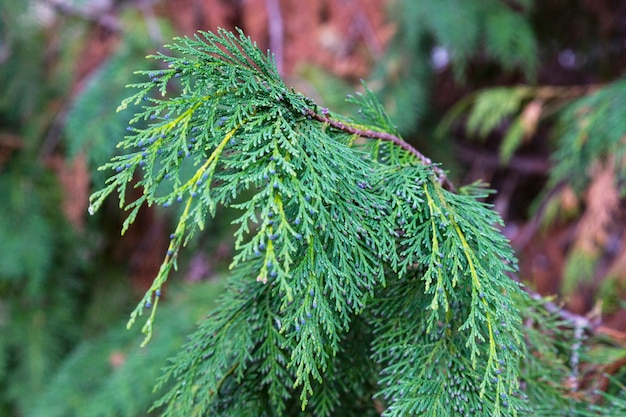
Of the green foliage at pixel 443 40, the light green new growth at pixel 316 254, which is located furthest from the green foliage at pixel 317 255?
the green foliage at pixel 443 40

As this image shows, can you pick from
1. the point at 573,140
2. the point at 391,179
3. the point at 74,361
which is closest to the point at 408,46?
the point at 573,140

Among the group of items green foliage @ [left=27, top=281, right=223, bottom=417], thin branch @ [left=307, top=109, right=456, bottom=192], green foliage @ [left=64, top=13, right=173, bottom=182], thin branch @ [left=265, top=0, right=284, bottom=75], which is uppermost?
thin branch @ [left=265, top=0, right=284, bottom=75]

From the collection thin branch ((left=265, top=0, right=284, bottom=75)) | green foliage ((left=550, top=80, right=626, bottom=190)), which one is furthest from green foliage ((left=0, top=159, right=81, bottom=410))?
green foliage ((left=550, top=80, right=626, bottom=190))

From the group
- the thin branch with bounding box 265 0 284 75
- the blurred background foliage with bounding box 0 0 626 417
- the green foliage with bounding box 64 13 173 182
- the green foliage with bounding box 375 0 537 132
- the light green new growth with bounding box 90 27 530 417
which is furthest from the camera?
the thin branch with bounding box 265 0 284 75

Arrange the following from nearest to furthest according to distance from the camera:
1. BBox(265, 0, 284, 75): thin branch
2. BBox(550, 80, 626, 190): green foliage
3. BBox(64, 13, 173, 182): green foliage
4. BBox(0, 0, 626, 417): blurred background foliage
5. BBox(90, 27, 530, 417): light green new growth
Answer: BBox(90, 27, 530, 417): light green new growth, BBox(550, 80, 626, 190): green foliage, BBox(64, 13, 173, 182): green foliage, BBox(0, 0, 626, 417): blurred background foliage, BBox(265, 0, 284, 75): thin branch

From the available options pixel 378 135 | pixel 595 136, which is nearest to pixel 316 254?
pixel 378 135

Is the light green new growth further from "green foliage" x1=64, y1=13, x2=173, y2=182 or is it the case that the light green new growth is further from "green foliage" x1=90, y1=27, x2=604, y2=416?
"green foliage" x1=64, y1=13, x2=173, y2=182

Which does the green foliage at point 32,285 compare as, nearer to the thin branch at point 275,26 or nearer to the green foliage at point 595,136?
the thin branch at point 275,26

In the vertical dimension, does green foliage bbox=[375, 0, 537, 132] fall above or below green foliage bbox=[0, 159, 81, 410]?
above

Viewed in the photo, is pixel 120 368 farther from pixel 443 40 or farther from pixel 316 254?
pixel 443 40
